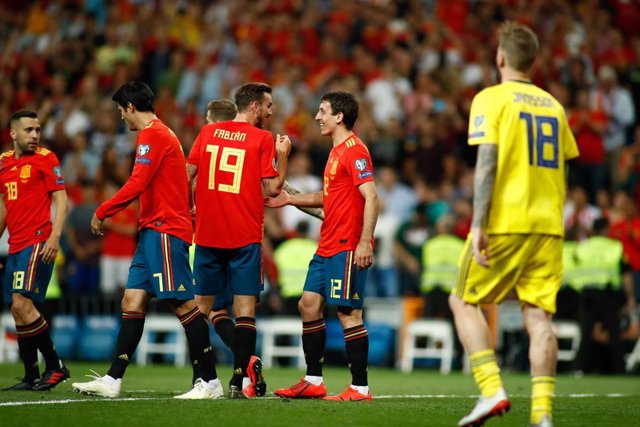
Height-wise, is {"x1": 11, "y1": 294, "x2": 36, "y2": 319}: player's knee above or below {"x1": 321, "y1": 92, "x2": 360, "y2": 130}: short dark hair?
below

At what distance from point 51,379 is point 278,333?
7954mm

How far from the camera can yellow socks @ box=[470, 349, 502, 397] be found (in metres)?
7.07

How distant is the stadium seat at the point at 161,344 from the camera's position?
18.0m

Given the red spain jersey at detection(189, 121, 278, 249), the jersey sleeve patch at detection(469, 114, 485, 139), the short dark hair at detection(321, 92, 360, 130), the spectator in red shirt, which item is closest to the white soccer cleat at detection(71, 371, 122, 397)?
the red spain jersey at detection(189, 121, 278, 249)

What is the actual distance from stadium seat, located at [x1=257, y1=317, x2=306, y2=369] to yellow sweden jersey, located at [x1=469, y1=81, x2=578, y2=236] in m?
10.5

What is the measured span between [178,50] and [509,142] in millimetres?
16404

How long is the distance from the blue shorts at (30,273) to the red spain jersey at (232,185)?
5.40 feet

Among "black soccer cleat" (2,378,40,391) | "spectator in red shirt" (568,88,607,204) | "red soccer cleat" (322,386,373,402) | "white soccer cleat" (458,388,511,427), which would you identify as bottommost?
"black soccer cleat" (2,378,40,391)

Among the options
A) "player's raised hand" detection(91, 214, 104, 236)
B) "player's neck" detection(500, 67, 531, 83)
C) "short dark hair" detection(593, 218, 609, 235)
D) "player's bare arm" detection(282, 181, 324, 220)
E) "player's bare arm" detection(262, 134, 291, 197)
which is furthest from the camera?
"short dark hair" detection(593, 218, 609, 235)

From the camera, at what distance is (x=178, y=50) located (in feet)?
75.0

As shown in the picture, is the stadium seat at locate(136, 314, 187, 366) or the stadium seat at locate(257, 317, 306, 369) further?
the stadium seat at locate(136, 314, 187, 366)

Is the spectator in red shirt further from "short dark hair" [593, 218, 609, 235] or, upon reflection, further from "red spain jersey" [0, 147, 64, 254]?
"red spain jersey" [0, 147, 64, 254]

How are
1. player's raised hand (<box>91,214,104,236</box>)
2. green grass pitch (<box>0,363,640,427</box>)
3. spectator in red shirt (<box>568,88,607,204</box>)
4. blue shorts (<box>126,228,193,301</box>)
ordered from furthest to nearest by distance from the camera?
spectator in red shirt (<box>568,88,607,204</box>), blue shorts (<box>126,228,193,301</box>), player's raised hand (<box>91,214,104,236</box>), green grass pitch (<box>0,363,640,427</box>)

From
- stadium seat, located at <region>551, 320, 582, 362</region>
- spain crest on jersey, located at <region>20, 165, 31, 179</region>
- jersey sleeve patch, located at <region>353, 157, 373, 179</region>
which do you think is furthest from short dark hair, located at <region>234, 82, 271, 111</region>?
stadium seat, located at <region>551, 320, 582, 362</region>
